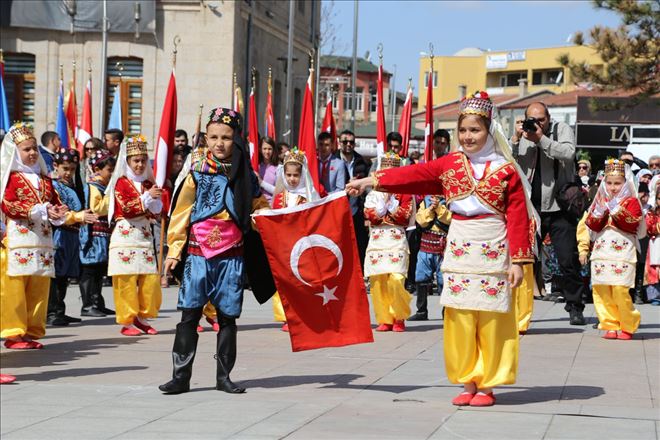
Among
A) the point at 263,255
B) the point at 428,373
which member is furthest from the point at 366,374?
the point at 263,255

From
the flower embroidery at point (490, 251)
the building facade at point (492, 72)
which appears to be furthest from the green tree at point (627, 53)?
the building facade at point (492, 72)

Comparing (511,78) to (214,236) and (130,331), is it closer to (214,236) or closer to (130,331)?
(130,331)

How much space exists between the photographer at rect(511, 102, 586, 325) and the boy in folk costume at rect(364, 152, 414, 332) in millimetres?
1235

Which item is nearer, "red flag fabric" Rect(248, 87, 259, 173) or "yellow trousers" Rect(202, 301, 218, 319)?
"yellow trousers" Rect(202, 301, 218, 319)

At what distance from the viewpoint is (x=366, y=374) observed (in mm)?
9133

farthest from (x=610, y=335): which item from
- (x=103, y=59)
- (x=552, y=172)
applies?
(x=103, y=59)

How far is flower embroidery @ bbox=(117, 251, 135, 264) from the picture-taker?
39.1ft

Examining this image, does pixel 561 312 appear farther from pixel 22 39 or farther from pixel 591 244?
pixel 22 39

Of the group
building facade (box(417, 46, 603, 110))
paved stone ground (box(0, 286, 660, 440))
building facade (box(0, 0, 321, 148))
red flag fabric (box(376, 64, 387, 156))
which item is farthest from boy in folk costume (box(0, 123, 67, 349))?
building facade (box(417, 46, 603, 110))

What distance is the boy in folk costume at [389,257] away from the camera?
1213cm

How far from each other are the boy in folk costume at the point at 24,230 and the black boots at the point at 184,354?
255cm

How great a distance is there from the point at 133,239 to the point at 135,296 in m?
0.55

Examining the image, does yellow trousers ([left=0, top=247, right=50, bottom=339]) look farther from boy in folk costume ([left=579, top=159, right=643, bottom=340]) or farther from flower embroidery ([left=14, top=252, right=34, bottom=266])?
boy in folk costume ([left=579, top=159, right=643, bottom=340])

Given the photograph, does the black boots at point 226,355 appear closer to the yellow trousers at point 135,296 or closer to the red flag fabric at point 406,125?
the yellow trousers at point 135,296
